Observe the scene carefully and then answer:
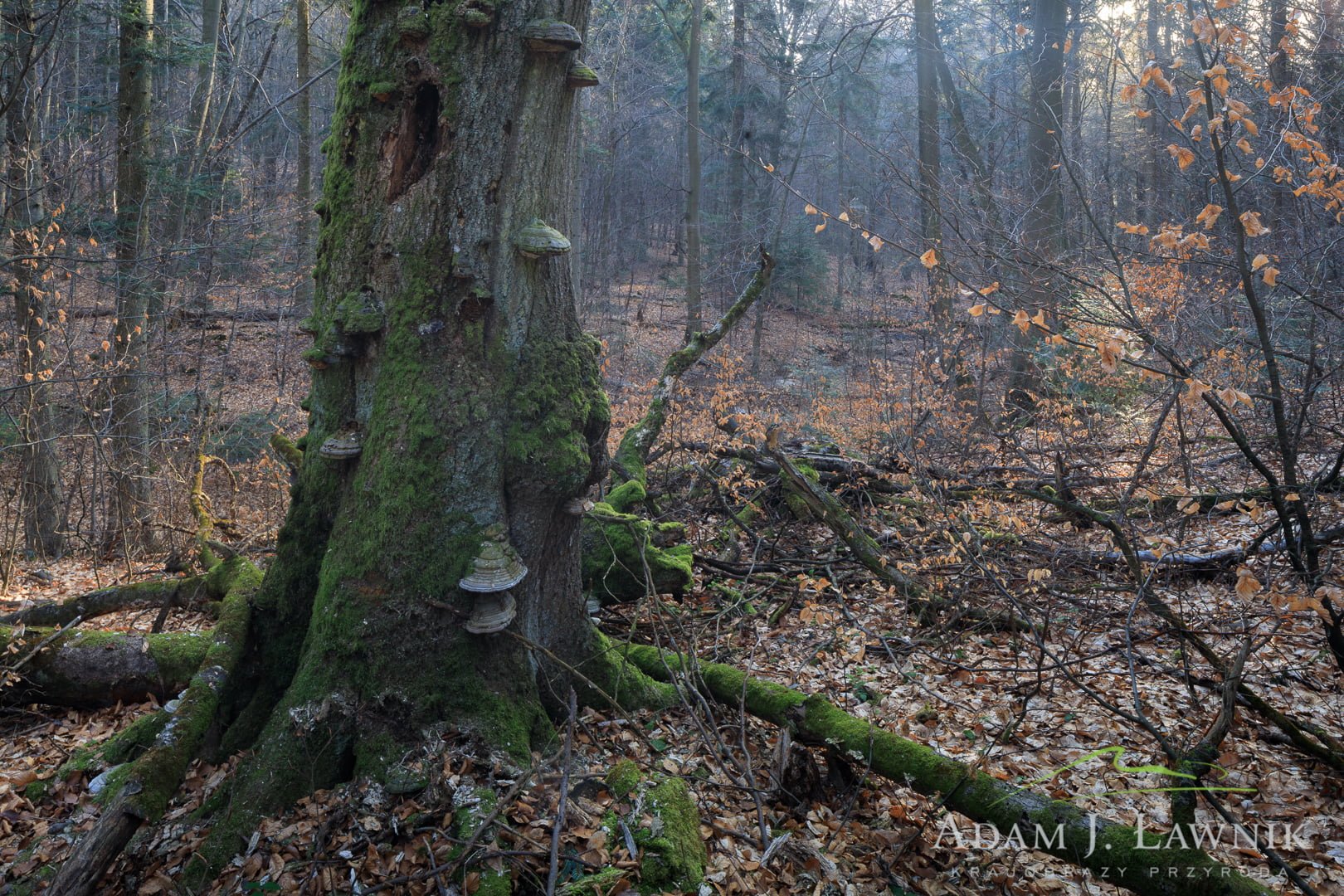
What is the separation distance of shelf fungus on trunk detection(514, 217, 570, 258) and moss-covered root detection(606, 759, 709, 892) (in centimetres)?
240

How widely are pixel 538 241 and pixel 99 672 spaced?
3562 mm

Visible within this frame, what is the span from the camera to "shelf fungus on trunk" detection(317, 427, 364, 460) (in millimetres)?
3672

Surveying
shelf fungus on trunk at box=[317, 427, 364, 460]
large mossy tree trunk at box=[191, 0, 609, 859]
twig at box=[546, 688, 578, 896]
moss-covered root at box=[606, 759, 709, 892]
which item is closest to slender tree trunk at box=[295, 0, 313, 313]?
large mossy tree trunk at box=[191, 0, 609, 859]

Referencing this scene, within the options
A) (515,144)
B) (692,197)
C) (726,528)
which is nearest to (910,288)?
(692,197)

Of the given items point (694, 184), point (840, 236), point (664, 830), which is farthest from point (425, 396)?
point (840, 236)

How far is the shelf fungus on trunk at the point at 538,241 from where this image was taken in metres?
3.70

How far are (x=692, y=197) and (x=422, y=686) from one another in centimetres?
1749

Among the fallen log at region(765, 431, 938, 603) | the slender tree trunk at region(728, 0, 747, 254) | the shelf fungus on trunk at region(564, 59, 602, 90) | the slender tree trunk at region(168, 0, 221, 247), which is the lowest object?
the fallen log at region(765, 431, 938, 603)

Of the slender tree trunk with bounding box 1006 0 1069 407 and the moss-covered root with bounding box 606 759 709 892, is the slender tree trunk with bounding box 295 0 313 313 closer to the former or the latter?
the slender tree trunk with bounding box 1006 0 1069 407

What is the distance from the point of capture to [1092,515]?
15.8 ft

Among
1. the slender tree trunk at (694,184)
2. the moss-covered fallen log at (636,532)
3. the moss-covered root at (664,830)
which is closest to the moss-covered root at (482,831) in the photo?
the moss-covered root at (664,830)

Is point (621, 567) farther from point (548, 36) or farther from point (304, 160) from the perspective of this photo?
point (304, 160)

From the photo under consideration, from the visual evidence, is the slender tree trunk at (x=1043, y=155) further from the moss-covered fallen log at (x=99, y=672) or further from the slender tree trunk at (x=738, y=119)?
the moss-covered fallen log at (x=99, y=672)

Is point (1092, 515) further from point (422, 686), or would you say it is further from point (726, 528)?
point (422, 686)
